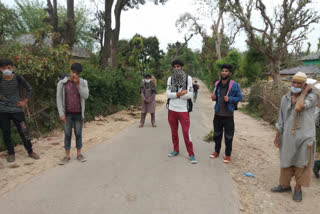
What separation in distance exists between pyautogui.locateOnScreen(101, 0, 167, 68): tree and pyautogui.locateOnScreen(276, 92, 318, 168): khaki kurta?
12.3m

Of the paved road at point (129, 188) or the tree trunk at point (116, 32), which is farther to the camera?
the tree trunk at point (116, 32)

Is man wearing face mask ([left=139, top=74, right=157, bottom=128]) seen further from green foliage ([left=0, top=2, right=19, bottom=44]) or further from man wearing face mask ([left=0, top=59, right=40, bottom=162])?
green foliage ([left=0, top=2, right=19, bottom=44])

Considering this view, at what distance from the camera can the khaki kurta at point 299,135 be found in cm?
331

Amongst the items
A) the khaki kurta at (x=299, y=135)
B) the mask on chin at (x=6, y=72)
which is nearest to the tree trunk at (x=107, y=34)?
the mask on chin at (x=6, y=72)

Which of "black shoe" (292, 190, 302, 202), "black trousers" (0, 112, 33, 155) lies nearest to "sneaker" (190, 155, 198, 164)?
"black shoe" (292, 190, 302, 202)

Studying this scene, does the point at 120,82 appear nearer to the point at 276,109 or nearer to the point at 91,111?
the point at 91,111

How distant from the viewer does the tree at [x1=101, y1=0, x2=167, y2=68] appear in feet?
47.8

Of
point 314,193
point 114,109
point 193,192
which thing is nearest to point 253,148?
point 314,193

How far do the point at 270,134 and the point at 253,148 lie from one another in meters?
2.06

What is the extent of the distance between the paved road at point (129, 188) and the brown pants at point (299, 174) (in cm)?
78

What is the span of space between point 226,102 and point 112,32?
13.4 m

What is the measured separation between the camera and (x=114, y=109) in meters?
11.8

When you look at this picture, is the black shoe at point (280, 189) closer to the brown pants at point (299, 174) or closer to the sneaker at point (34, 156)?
the brown pants at point (299, 174)

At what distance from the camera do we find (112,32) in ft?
53.7
